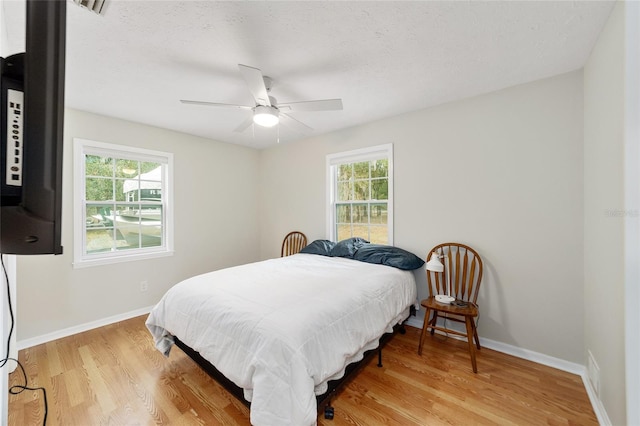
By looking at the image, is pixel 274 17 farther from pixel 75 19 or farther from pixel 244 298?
pixel 244 298

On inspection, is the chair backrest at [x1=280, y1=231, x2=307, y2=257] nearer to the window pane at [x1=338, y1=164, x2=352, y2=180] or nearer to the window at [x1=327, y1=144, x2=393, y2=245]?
the window at [x1=327, y1=144, x2=393, y2=245]

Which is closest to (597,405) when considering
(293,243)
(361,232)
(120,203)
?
(361,232)

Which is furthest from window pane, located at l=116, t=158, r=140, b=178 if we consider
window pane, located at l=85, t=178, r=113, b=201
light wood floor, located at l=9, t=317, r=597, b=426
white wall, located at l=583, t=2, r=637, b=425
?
white wall, located at l=583, t=2, r=637, b=425

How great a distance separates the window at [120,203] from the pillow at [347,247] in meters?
2.27

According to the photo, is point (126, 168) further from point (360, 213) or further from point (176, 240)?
point (360, 213)

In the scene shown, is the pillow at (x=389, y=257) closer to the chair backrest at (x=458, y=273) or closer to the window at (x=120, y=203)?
the chair backrest at (x=458, y=273)

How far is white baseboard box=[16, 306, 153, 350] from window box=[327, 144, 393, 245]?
2.67 metres

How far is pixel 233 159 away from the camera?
166 inches

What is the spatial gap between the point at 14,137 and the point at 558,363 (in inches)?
135

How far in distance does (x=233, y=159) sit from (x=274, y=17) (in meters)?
2.93

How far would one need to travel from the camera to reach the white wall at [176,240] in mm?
2617

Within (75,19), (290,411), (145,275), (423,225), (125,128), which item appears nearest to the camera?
(290,411)

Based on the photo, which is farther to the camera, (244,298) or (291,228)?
(291,228)

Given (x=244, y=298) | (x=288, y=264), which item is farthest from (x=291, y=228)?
(x=244, y=298)
